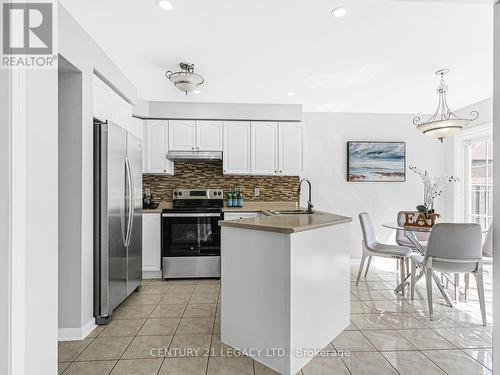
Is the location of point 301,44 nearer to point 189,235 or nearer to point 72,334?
point 189,235

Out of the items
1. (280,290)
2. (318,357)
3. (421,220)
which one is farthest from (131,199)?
(421,220)

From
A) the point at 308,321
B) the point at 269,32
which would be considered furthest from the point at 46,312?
the point at 269,32

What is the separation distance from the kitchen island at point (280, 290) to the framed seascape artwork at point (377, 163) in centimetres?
274

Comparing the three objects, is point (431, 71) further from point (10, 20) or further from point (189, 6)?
point (10, 20)

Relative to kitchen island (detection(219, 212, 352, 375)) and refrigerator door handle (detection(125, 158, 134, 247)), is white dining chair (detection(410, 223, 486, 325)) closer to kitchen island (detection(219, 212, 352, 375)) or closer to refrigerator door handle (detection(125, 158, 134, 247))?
kitchen island (detection(219, 212, 352, 375))

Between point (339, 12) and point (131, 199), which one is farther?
point (131, 199)

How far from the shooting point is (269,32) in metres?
2.34

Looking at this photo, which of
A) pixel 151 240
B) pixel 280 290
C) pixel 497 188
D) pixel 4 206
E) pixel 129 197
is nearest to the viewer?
pixel 4 206

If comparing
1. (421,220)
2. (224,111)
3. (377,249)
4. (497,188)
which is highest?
(224,111)

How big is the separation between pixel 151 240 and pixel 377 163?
374 centimetres

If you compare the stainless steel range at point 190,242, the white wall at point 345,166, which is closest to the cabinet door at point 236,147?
the stainless steel range at point 190,242

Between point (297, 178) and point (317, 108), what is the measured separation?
3.81ft

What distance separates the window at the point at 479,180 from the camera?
4.11 m

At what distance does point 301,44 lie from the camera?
99.1 inches
